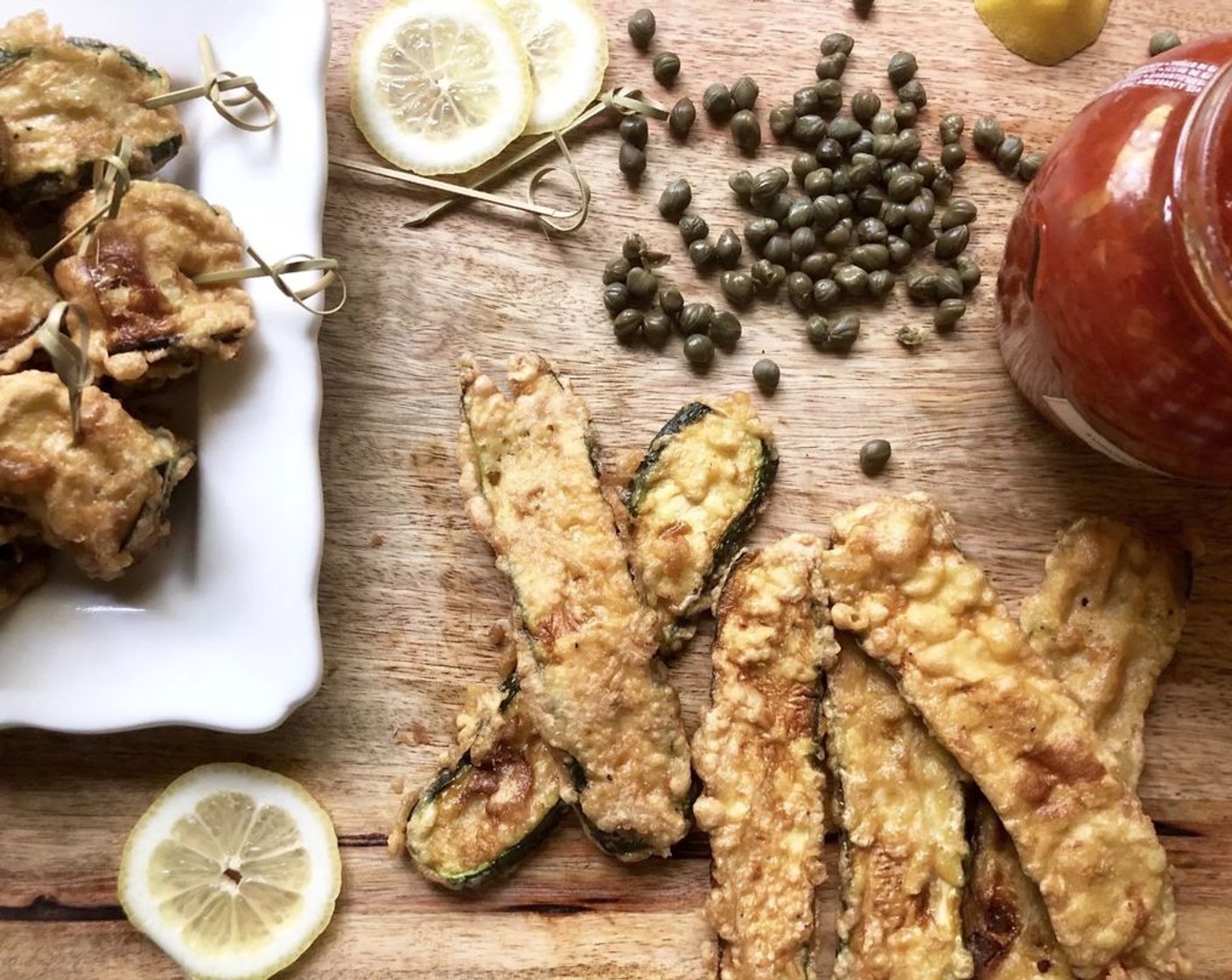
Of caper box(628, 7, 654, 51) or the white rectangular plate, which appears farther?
caper box(628, 7, 654, 51)

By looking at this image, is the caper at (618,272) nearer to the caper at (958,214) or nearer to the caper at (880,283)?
the caper at (880,283)

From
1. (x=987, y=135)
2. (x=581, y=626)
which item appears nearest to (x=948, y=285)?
(x=987, y=135)

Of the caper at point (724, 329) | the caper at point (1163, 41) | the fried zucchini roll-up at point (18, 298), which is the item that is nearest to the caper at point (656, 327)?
the caper at point (724, 329)

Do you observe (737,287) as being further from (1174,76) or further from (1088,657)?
(1088,657)

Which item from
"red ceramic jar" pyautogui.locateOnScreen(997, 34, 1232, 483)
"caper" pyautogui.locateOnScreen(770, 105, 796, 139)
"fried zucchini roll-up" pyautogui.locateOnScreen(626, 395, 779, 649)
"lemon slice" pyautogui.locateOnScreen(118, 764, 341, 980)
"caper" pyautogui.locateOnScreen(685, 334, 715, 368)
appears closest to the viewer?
"red ceramic jar" pyautogui.locateOnScreen(997, 34, 1232, 483)

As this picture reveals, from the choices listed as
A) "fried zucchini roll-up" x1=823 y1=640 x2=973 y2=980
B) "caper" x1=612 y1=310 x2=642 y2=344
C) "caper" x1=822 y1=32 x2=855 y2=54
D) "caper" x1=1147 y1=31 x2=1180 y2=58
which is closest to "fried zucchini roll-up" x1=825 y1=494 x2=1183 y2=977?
"fried zucchini roll-up" x1=823 y1=640 x2=973 y2=980

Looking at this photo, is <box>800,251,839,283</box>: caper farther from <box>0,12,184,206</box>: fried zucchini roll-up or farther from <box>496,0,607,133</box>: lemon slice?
<box>0,12,184,206</box>: fried zucchini roll-up

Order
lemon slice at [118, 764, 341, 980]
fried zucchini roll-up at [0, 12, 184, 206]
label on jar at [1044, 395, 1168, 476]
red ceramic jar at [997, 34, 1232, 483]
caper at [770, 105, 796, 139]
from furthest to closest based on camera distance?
caper at [770, 105, 796, 139]
lemon slice at [118, 764, 341, 980]
label on jar at [1044, 395, 1168, 476]
fried zucchini roll-up at [0, 12, 184, 206]
red ceramic jar at [997, 34, 1232, 483]
